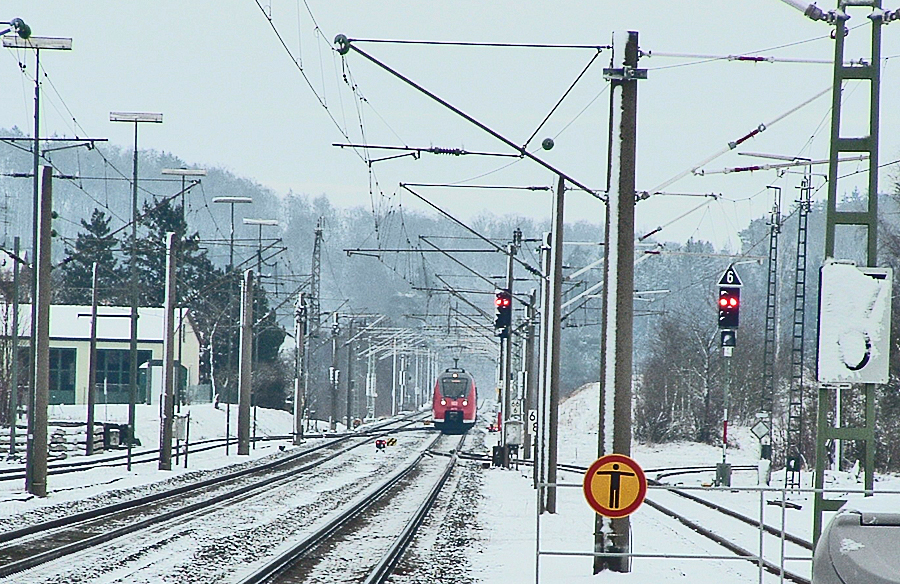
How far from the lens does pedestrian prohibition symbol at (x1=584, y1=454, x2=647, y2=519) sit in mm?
13594

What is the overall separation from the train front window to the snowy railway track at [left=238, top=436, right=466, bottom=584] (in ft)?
144

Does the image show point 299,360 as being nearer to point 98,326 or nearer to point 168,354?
point 168,354

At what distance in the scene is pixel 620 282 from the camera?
16.7m

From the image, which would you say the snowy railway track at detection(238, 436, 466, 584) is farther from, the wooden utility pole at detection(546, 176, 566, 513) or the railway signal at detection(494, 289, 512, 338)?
the railway signal at detection(494, 289, 512, 338)

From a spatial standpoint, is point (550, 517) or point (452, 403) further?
point (452, 403)

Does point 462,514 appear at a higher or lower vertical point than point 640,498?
lower

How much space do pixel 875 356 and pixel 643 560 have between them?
7.83 meters

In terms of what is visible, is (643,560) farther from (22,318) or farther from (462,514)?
(22,318)

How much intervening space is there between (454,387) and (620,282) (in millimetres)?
64436

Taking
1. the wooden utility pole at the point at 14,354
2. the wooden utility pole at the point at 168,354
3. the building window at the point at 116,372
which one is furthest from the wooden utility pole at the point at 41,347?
the building window at the point at 116,372

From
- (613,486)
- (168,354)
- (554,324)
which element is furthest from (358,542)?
(168,354)

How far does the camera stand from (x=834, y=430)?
14.2 metres

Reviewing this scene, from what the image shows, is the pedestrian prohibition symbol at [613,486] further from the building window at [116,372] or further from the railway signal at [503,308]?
the building window at [116,372]

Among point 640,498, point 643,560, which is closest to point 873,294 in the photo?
point 640,498
